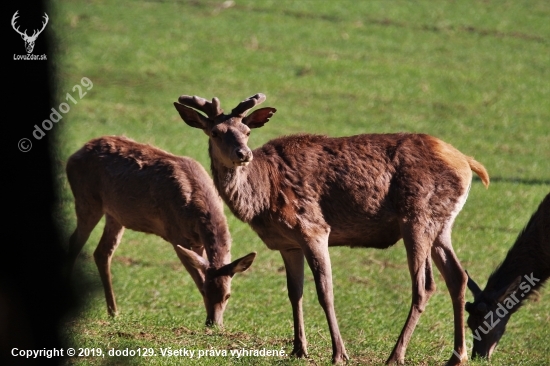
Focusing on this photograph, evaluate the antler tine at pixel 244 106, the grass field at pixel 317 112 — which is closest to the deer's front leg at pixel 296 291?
the grass field at pixel 317 112

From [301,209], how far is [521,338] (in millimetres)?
3912

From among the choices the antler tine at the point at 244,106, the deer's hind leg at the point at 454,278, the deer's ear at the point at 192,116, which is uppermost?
the antler tine at the point at 244,106

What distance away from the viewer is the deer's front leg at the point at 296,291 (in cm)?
911

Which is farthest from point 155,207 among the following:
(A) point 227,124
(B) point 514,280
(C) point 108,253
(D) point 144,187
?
(B) point 514,280

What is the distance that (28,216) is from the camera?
1345 cm

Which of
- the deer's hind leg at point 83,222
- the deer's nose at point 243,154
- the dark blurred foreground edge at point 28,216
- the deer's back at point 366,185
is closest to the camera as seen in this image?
the deer's nose at point 243,154

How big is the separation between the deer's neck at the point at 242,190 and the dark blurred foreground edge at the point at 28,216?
2176 millimetres

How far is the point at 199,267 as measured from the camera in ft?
33.9

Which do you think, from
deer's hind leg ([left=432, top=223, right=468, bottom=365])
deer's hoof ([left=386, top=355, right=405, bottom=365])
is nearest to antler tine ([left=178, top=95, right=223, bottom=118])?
deer's hind leg ([left=432, top=223, right=468, bottom=365])

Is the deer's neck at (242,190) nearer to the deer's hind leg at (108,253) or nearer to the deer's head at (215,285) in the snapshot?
the deer's head at (215,285)

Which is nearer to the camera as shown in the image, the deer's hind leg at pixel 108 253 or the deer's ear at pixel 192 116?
the deer's ear at pixel 192 116

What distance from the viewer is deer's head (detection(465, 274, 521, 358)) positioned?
10289 millimetres
